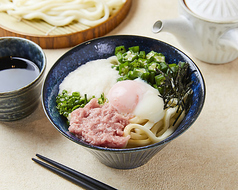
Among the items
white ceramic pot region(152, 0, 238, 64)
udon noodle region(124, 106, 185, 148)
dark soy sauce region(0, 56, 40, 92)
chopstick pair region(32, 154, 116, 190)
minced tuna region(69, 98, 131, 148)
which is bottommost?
chopstick pair region(32, 154, 116, 190)

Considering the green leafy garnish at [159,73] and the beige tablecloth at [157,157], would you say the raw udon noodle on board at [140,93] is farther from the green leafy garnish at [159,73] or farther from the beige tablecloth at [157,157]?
the beige tablecloth at [157,157]

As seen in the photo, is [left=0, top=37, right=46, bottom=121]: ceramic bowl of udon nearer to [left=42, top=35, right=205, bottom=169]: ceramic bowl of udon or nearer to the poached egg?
[left=42, top=35, right=205, bottom=169]: ceramic bowl of udon

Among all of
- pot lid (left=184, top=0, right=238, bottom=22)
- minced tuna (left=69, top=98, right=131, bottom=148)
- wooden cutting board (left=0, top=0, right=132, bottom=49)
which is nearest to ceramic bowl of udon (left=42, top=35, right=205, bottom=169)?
minced tuna (left=69, top=98, right=131, bottom=148)

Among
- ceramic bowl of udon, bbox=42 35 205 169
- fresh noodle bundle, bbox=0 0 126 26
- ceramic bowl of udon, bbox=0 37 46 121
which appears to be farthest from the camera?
fresh noodle bundle, bbox=0 0 126 26

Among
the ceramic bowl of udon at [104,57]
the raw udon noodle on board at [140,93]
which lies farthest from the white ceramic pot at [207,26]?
the raw udon noodle on board at [140,93]

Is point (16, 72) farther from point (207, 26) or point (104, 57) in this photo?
point (207, 26)

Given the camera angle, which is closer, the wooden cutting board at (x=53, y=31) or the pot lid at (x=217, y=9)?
the pot lid at (x=217, y=9)

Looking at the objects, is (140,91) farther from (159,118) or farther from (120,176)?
(120,176)
